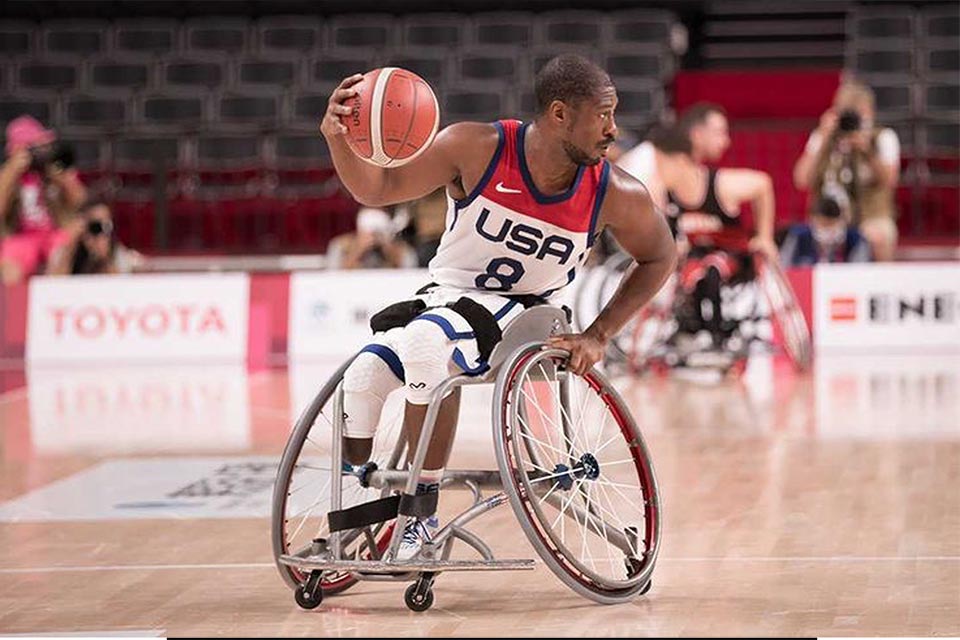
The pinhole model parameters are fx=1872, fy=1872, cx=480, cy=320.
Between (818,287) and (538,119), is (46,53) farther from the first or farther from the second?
(538,119)

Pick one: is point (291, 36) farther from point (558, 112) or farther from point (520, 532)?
point (558, 112)

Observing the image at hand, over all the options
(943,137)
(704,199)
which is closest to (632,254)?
(704,199)

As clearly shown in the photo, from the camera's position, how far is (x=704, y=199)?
11008mm

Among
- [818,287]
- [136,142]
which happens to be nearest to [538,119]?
[818,287]

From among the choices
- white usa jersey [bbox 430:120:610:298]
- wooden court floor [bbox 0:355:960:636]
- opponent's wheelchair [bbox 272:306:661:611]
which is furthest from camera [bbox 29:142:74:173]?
white usa jersey [bbox 430:120:610:298]

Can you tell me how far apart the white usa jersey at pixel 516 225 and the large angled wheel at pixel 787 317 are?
6.38m

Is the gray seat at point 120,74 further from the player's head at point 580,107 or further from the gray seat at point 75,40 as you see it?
the player's head at point 580,107

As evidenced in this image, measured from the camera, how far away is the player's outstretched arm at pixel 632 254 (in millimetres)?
4805

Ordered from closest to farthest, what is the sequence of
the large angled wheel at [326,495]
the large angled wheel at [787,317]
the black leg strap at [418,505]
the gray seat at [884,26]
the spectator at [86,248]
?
1. the black leg strap at [418,505]
2. the large angled wheel at [326,495]
3. the large angled wheel at [787,317]
4. the spectator at [86,248]
5. the gray seat at [884,26]

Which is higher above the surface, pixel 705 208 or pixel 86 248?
pixel 705 208

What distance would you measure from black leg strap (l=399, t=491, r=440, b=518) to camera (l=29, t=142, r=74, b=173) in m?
8.94

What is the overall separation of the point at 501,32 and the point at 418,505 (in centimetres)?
1386

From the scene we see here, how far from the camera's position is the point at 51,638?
181 inches

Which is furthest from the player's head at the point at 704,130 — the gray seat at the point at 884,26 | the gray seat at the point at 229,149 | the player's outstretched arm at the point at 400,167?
the gray seat at the point at 884,26
